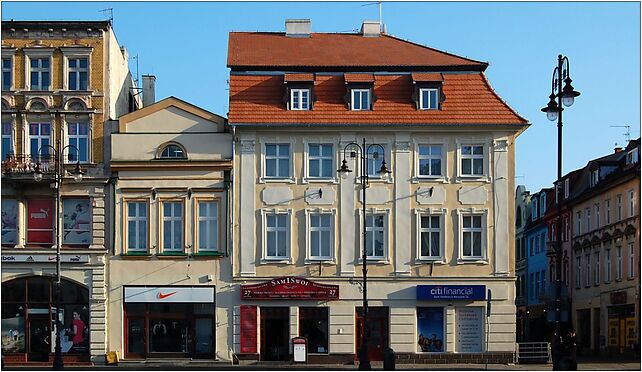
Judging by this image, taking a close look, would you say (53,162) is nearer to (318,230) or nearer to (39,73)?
(39,73)

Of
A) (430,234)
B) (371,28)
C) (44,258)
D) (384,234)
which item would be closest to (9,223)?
(44,258)

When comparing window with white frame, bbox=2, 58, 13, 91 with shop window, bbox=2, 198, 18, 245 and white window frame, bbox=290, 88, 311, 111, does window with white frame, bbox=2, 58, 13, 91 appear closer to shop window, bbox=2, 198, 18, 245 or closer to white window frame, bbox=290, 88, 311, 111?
shop window, bbox=2, 198, 18, 245

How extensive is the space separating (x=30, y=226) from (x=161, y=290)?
6.09 meters

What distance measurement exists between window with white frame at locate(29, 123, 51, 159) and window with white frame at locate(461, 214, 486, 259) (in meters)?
17.7

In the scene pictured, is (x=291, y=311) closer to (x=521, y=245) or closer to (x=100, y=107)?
(x=100, y=107)

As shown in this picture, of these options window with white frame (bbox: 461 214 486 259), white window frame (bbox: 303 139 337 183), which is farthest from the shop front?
window with white frame (bbox: 461 214 486 259)

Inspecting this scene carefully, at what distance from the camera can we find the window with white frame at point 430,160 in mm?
46469

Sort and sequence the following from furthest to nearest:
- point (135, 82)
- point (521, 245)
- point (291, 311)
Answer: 1. point (521, 245)
2. point (135, 82)
3. point (291, 311)

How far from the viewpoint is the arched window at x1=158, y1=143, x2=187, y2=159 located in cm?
4622

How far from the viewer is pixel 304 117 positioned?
46.2 meters

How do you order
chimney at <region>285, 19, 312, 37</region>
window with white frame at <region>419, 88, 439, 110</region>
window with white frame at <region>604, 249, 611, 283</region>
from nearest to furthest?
window with white frame at <region>419, 88, 439, 110</region>, chimney at <region>285, 19, 312, 37</region>, window with white frame at <region>604, 249, 611, 283</region>

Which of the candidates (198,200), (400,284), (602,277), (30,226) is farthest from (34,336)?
Answer: (602,277)

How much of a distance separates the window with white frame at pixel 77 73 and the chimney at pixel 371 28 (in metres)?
13.3

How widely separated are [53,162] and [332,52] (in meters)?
13.0
